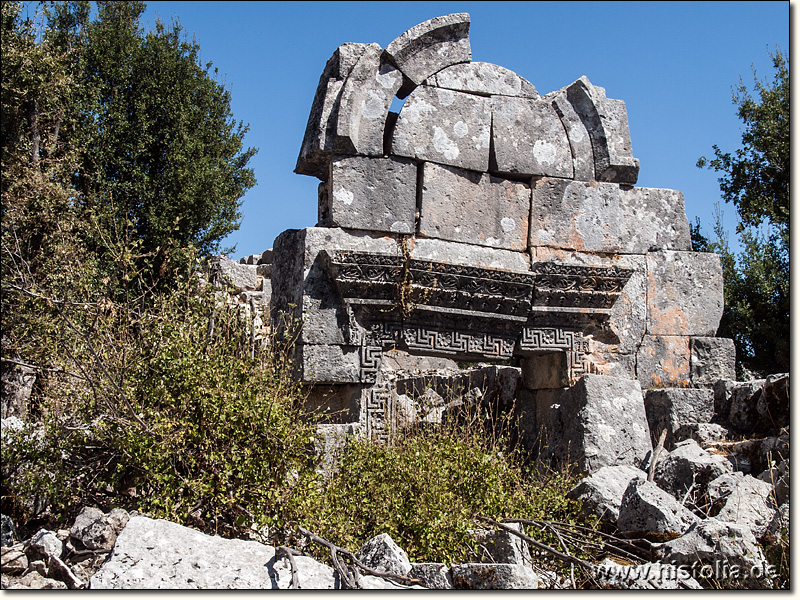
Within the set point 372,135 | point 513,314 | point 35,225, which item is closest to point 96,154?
point 35,225

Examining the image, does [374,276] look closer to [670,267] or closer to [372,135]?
[372,135]

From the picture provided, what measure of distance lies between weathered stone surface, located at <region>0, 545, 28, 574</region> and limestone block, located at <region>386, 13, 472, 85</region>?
4.78 meters

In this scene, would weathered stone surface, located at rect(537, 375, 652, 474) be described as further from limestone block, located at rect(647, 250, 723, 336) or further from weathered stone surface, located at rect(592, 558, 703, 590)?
weathered stone surface, located at rect(592, 558, 703, 590)

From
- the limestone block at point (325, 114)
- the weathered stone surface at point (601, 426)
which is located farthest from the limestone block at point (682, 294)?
the limestone block at point (325, 114)

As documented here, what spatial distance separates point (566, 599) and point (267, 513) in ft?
6.52

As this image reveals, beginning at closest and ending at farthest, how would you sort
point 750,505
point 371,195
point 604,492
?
point 750,505 < point 604,492 < point 371,195

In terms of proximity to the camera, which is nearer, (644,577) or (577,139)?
(644,577)

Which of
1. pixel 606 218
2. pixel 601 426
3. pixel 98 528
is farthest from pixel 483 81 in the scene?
pixel 98 528

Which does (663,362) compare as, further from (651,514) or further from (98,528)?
(98,528)

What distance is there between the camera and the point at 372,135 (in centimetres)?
709

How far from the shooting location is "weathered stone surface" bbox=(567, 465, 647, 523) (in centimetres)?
561

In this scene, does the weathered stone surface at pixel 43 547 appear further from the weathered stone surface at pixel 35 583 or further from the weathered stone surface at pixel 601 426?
the weathered stone surface at pixel 601 426

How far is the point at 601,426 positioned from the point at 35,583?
175 inches

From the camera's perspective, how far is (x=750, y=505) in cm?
532
